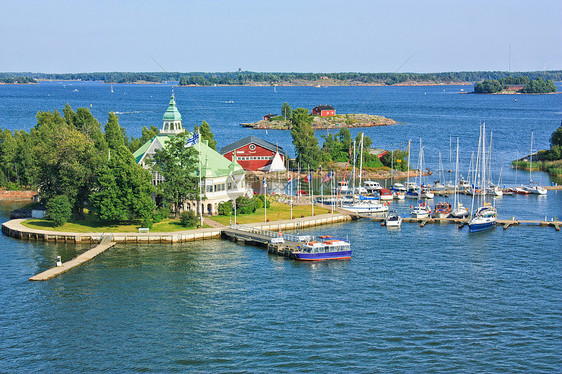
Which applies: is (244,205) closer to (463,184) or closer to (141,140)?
(141,140)

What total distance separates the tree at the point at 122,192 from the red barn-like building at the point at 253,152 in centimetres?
4525

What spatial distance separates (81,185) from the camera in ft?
263

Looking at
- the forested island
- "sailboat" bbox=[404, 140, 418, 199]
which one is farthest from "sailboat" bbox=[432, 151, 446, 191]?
the forested island

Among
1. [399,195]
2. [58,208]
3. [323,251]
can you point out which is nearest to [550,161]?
[399,195]

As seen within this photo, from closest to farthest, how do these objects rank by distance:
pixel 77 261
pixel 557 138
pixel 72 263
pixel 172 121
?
pixel 72 263, pixel 77 261, pixel 172 121, pixel 557 138

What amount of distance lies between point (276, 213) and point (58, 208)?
27840 millimetres

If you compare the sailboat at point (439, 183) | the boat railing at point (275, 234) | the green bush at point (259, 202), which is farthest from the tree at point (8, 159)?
the sailboat at point (439, 183)

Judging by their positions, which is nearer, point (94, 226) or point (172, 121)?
point (94, 226)

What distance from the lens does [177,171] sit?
82250 millimetres

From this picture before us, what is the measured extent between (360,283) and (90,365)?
88.6 feet

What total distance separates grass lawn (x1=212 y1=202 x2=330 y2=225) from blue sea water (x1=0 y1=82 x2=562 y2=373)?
26.5 feet

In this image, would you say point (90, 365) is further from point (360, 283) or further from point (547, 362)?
point (547, 362)

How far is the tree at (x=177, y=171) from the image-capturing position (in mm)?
81556

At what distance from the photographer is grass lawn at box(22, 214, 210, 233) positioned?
77.5m
